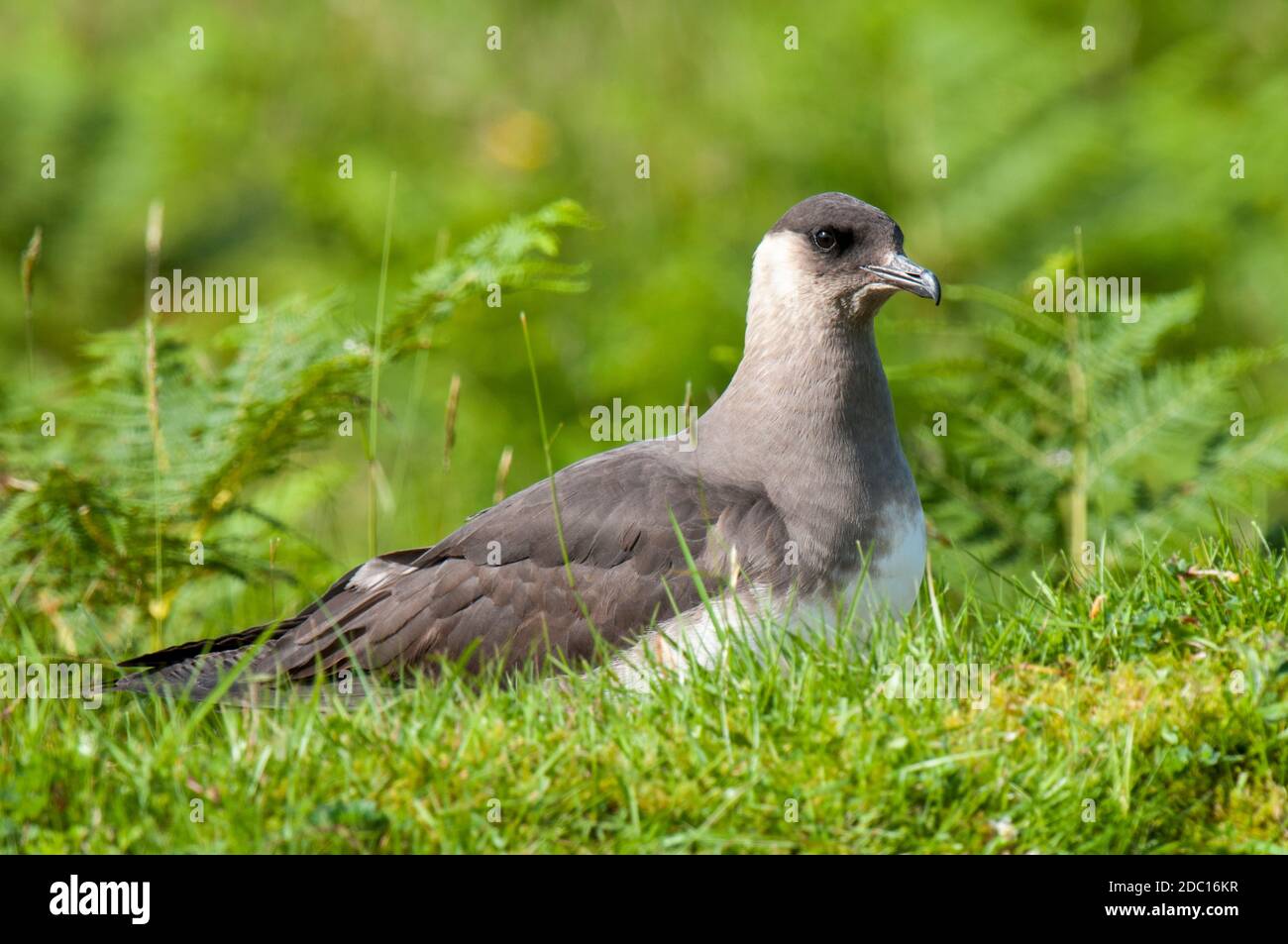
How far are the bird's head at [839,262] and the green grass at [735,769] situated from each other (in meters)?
1.67

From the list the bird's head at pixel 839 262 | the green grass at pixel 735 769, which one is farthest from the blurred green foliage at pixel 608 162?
the green grass at pixel 735 769

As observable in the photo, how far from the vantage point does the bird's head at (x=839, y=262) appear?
5.56 m

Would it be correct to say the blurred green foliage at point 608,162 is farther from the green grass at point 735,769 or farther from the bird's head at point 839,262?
the green grass at point 735,769

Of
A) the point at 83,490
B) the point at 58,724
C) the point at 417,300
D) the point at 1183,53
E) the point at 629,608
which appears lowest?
the point at 58,724

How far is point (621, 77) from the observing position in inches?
522

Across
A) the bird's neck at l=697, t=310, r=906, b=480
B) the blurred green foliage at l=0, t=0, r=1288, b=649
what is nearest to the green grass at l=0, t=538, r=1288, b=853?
the bird's neck at l=697, t=310, r=906, b=480

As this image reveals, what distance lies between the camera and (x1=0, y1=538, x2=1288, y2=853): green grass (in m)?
3.78

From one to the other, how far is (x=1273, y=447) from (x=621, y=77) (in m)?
7.59

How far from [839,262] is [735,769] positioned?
92.3 inches

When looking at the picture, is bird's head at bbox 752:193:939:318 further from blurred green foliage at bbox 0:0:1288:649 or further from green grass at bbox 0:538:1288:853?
blurred green foliage at bbox 0:0:1288:649

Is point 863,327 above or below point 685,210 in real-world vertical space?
below

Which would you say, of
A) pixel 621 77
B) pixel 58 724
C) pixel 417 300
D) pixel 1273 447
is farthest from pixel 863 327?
pixel 621 77

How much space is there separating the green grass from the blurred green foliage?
14.9 feet

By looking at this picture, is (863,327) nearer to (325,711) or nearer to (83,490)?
(325,711)
